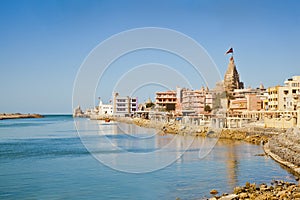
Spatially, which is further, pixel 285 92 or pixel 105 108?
pixel 105 108

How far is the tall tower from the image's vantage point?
80.7m

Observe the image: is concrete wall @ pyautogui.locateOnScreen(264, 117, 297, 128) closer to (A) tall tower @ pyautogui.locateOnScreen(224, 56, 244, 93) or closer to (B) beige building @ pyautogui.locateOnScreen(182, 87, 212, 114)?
(B) beige building @ pyautogui.locateOnScreen(182, 87, 212, 114)

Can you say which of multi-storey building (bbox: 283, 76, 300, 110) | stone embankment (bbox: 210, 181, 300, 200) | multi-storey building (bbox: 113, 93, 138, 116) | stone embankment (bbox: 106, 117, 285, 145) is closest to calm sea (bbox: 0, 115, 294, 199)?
stone embankment (bbox: 210, 181, 300, 200)

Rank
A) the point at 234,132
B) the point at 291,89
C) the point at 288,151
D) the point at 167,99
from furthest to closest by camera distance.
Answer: the point at 167,99 → the point at 291,89 → the point at 234,132 → the point at 288,151

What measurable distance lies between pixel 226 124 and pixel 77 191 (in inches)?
1176

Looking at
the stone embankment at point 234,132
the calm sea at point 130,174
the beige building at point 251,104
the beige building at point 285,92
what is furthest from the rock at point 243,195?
the beige building at point 251,104

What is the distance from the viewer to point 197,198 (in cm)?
1177

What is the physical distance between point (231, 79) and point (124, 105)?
2795 cm

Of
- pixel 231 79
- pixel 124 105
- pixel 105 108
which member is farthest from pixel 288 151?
pixel 105 108

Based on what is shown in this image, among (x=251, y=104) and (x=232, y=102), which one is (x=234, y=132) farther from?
(x=232, y=102)

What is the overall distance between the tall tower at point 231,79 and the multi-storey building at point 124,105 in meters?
21.9

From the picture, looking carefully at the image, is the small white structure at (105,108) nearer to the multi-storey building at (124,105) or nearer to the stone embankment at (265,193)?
the multi-storey building at (124,105)

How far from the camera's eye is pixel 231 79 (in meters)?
82.2

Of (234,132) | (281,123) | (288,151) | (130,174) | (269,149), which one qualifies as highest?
(281,123)
